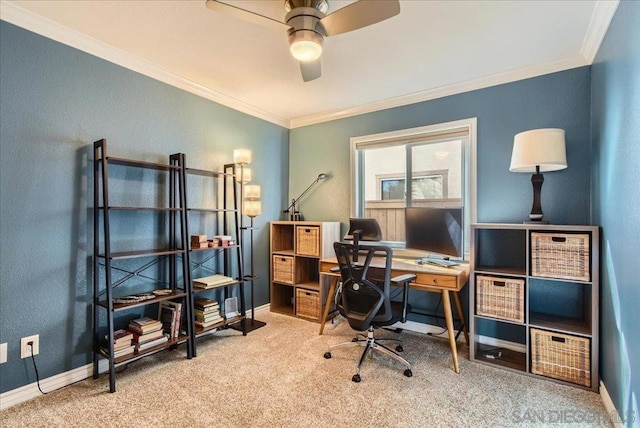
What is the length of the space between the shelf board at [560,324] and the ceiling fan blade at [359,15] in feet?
7.59

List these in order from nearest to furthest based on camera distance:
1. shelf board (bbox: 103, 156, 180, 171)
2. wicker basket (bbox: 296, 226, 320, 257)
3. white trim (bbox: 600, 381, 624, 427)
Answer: white trim (bbox: 600, 381, 624, 427) → shelf board (bbox: 103, 156, 180, 171) → wicker basket (bbox: 296, 226, 320, 257)

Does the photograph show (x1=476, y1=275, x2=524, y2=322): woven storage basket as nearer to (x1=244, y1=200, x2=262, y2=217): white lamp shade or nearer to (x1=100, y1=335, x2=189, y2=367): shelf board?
(x1=244, y1=200, x2=262, y2=217): white lamp shade

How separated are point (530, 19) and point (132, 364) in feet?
12.3

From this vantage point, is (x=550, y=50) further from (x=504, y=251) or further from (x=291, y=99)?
(x=291, y=99)

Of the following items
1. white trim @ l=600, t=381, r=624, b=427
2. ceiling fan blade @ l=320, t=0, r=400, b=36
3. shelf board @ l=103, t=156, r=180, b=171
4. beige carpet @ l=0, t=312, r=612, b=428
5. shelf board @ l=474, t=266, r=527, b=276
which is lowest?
beige carpet @ l=0, t=312, r=612, b=428

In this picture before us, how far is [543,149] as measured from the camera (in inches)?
88.0

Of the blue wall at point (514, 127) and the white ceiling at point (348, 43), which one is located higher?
the white ceiling at point (348, 43)

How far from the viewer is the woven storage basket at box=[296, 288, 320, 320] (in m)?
3.44

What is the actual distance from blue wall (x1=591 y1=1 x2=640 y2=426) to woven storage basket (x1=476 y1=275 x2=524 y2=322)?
1.54 feet

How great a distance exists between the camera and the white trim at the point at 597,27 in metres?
1.79

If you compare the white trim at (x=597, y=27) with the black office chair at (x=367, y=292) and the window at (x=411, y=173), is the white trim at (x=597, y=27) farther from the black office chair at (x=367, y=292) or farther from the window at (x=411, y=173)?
the black office chair at (x=367, y=292)

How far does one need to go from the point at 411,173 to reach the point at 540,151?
1279mm

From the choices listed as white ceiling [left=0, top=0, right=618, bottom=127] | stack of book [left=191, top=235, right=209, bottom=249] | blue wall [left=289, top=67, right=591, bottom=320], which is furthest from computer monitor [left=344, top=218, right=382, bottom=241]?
stack of book [left=191, top=235, right=209, bottom=249]

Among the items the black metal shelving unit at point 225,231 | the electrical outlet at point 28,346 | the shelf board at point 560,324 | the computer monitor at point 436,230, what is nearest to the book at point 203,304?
the black metal shelving unit at point 225,231
